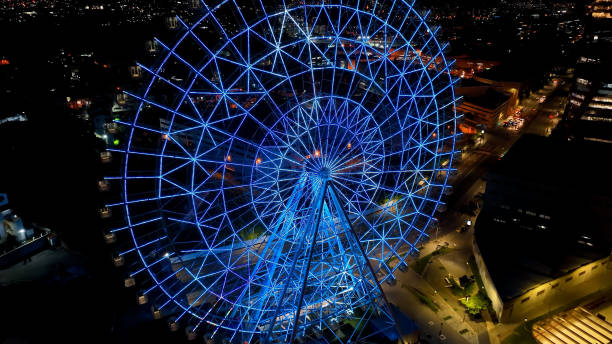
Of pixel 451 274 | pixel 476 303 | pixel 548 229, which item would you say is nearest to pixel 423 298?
pixel 476 303

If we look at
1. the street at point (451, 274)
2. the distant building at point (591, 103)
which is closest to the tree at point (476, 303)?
the street at point (451, 274)

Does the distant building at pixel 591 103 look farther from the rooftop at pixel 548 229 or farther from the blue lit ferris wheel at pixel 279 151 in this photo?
the blue lit ferris wheel at pixel 279 151

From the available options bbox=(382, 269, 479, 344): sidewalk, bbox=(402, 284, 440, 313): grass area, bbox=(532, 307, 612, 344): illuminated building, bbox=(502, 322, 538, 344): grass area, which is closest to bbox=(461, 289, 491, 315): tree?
bbox=(382, 269, 479, 344): sidewalk

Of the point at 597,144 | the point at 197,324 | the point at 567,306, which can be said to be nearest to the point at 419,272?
the point at 567,306

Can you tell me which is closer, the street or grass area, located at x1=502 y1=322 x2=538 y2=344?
grass area, located at x1=502 y1=322 x2=538 y2=344

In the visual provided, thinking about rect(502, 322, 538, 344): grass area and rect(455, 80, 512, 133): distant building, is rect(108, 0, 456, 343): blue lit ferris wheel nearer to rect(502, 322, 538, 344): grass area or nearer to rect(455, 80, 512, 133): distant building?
rect(502, 322, 538, 344): grass area

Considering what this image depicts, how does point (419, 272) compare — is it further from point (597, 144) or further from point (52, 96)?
point (52, 96)
